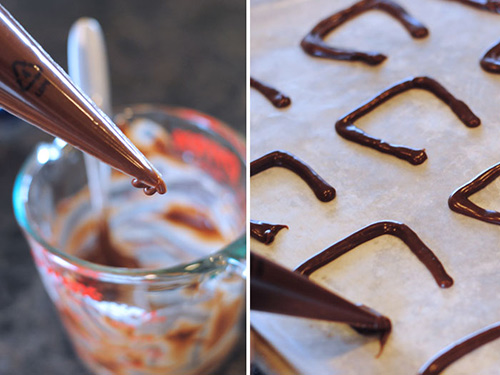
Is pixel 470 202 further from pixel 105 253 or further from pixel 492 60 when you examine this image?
pixel 105 253

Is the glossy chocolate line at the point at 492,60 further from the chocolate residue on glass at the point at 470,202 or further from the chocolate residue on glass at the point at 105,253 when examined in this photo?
the chocolate residue on glass at the point at 105,253

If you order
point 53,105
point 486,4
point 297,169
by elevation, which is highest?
point 53,105

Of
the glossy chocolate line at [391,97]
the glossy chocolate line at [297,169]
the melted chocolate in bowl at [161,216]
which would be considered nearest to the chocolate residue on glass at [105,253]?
the melted chocolate in bowl at [161,216]

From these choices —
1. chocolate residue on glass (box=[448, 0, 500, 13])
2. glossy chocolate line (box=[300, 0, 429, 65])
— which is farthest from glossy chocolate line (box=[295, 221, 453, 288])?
chocolate residue on glass (box=[448, 0, 500, 13])

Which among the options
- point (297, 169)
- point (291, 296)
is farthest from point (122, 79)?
point (291, 296)

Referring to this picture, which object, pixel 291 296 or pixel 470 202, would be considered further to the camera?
pixel 470 202

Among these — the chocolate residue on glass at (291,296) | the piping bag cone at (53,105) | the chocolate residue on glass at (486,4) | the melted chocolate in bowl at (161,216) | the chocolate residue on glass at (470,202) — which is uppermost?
the piping bag cone at (53,105)

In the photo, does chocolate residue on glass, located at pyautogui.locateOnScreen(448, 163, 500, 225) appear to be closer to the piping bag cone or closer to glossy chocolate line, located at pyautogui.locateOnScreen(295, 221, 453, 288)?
glossy chocolate line, located at pyautogui.locateOnScreen(295, 221, 453, 288)
